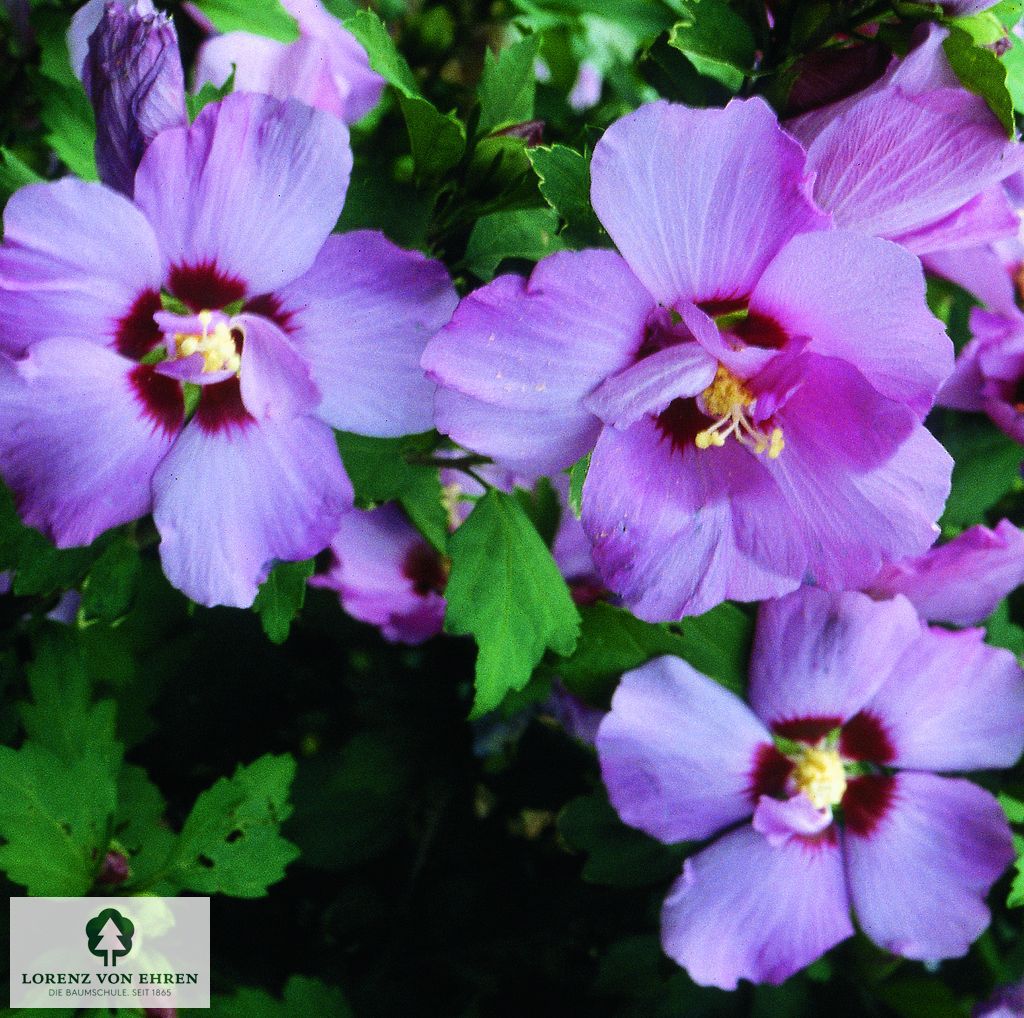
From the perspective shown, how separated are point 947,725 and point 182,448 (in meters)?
0.82

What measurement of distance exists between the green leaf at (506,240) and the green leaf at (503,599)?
22 centimetres

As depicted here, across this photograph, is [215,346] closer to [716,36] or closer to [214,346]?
[214,346]

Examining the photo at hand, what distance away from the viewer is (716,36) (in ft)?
2.60

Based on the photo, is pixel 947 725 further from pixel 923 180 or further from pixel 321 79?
pixel 321 79

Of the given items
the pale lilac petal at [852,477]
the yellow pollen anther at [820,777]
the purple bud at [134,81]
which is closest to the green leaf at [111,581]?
the purple bud at [134,81]

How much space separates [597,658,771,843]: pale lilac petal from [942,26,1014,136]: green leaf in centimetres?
55

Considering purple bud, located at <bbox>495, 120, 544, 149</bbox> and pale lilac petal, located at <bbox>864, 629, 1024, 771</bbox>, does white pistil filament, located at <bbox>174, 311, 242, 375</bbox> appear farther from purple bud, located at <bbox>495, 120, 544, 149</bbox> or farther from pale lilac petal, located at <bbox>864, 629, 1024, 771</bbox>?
pale lilac petal, located at <bbox>864, 629, 1024, 771</bbox>

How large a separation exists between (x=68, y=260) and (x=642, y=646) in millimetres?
630

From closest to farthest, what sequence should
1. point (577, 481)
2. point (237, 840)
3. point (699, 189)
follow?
point (699, 189), point (577, 481), point (237, 840)

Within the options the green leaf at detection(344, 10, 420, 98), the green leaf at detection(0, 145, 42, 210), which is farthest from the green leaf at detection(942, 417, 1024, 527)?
the green leaf at detection(0, 145, 42, 210)

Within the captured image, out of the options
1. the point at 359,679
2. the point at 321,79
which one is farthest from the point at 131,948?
the point at 321,79

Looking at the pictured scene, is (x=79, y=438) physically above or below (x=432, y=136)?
below

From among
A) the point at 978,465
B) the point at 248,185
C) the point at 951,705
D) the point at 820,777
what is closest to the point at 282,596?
the point at 248,185

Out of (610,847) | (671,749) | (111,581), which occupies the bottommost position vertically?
(610,847)
